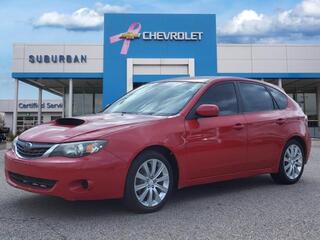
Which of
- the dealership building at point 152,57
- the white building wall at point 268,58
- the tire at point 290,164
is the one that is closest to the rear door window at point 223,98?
the tire at point 290,164

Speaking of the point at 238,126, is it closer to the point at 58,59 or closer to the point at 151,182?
the point at 151,182

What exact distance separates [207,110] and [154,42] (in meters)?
25.0

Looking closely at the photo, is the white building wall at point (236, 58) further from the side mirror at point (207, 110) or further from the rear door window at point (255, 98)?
the side mirror at point (207, 110)

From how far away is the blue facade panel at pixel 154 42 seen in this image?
29.6 m

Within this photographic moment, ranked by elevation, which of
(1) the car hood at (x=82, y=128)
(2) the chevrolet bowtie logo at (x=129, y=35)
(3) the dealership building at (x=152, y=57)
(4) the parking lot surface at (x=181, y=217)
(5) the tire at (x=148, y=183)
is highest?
(2) the chevrolet bowtie logo at (x=129, y=35)

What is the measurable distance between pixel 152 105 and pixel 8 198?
2234 mm

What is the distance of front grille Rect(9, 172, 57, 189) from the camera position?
15.3 ft

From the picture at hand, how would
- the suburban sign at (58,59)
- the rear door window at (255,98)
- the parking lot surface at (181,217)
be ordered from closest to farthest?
1. the parking lot surface at (181,217)
2. the rear door window at (255,98)
3. the suburban sign at (58,59)

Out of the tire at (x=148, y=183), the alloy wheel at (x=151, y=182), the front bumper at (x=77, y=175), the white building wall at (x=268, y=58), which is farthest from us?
the white building wall at (x=268, y=58)

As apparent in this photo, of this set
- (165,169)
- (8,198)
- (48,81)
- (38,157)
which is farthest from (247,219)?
(48,81)

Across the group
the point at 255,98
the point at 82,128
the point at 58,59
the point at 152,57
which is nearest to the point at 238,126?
the point at 255,98

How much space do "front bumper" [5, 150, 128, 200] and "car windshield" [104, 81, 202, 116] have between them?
116 cm

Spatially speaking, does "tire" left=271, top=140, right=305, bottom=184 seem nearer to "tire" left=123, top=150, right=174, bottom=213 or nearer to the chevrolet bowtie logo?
"tire" left=123, top=150, right=174, bottom=213

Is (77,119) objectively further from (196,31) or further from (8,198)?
(196,31)
